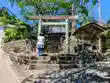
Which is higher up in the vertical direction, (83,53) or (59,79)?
(83,53)

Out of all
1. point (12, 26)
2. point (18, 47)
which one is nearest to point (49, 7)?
point (12, 26)

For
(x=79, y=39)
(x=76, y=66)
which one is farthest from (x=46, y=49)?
(x=76, y=66)

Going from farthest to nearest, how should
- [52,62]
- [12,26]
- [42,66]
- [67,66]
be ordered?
1. [12,26]
2. [52,62]
3. [67,66]
4. [42,66]

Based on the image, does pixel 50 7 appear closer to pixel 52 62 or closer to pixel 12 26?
pixel 12 26

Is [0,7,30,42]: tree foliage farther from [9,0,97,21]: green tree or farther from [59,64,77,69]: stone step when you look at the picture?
[59,64,77,69]: stone step

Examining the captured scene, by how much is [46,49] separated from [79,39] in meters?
2.16

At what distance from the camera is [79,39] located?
1627cm

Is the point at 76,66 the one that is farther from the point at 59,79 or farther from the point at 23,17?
the point at 23,17

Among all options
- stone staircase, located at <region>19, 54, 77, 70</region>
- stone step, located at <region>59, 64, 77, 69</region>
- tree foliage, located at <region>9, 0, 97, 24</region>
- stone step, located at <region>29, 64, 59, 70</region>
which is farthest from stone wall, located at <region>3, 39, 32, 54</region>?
tree foliage, located at <region>9, 0, 97, 24</region>

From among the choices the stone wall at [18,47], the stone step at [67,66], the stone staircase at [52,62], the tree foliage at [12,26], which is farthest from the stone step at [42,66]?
→ the tree foliage at [12,26]

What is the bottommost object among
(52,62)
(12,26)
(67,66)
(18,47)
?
(67,66)

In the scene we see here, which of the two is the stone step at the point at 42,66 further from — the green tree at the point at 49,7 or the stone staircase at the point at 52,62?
the green tree at the point at 49,7

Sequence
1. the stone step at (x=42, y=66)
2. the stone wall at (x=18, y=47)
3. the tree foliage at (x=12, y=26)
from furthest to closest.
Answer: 1. the tree foliage at (x=12, y=26)
2. the stone wall at (x=18, y=47)
3. the stone step at (x=42, y=66)

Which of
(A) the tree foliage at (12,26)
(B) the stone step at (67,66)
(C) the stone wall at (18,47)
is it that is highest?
(A) the tree foliage at (12,26)
